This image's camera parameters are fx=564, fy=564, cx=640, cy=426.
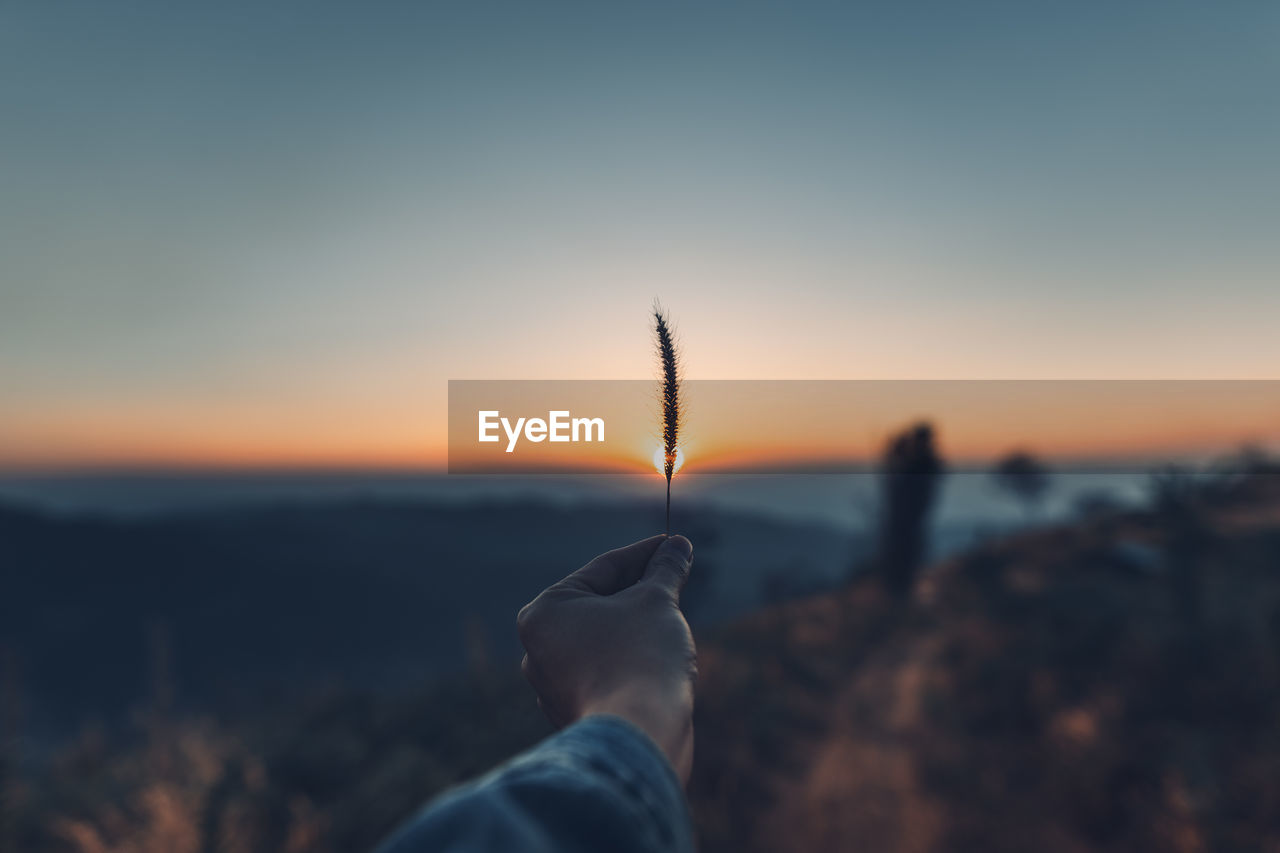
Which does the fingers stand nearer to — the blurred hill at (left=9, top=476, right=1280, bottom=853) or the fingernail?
the fingernail

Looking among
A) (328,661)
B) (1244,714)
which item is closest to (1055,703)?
(1244,714)

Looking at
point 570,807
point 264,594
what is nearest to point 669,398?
point 570,807

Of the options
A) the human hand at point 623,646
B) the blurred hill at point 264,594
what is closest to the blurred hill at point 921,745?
the human hand at point 623,646

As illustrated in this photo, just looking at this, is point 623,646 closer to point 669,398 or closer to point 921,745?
point 669,398

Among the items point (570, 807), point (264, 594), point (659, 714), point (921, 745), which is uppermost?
point (570, 807)

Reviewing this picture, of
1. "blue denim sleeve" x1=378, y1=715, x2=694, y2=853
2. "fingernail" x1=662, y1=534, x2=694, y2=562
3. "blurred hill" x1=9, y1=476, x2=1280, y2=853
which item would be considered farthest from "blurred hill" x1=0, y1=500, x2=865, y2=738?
"blue denim sleeve" x1=378, y1=715, x2=694, y2=853

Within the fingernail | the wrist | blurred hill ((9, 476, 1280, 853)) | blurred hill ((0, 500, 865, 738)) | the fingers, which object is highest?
the fingernail

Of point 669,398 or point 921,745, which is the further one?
point 921,745
